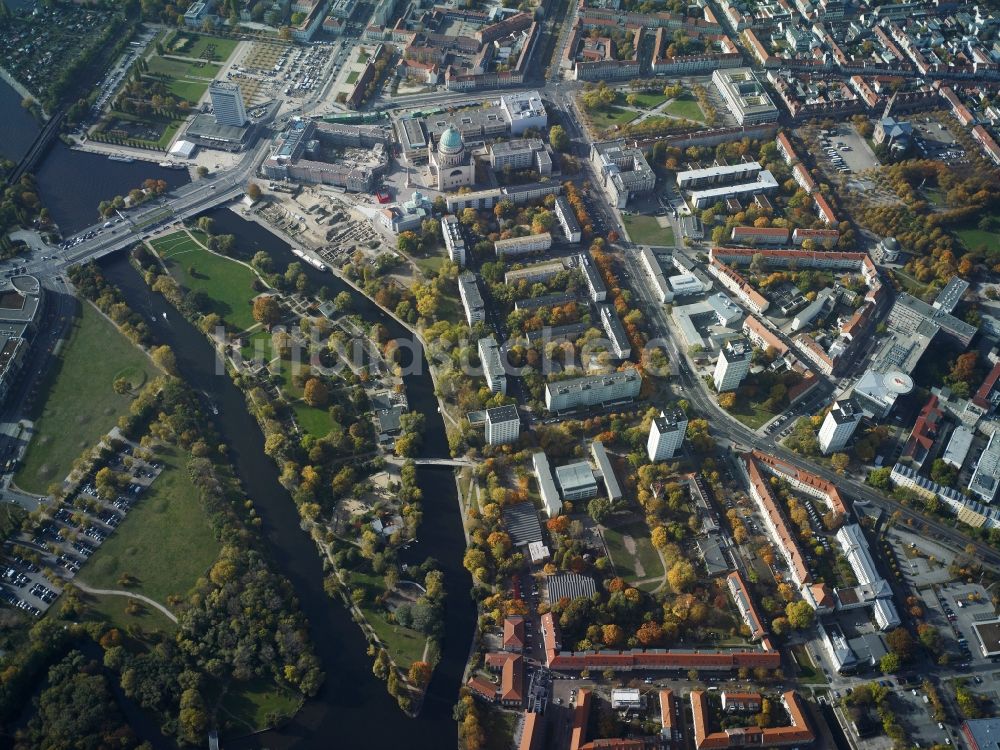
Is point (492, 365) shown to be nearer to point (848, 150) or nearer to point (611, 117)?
point (611, 117)

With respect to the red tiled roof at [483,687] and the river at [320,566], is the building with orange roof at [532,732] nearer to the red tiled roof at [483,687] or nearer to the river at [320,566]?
the red tiled roof at [483,687]

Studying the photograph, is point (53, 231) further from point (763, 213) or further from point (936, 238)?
point (936, 238)

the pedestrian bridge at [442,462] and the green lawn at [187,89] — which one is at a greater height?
the green lawn at [187,89]

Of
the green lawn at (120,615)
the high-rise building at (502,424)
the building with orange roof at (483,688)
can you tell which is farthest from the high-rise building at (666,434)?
the green lawn at (120,615)

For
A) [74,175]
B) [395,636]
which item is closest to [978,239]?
[395,636]

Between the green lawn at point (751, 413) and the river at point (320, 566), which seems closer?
the river at point (320, 566)

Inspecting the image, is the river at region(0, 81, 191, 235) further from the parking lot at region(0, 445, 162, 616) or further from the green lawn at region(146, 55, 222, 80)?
the parking lot at region(0, 445, 162, 616)

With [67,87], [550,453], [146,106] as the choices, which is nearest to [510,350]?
[550,453]
